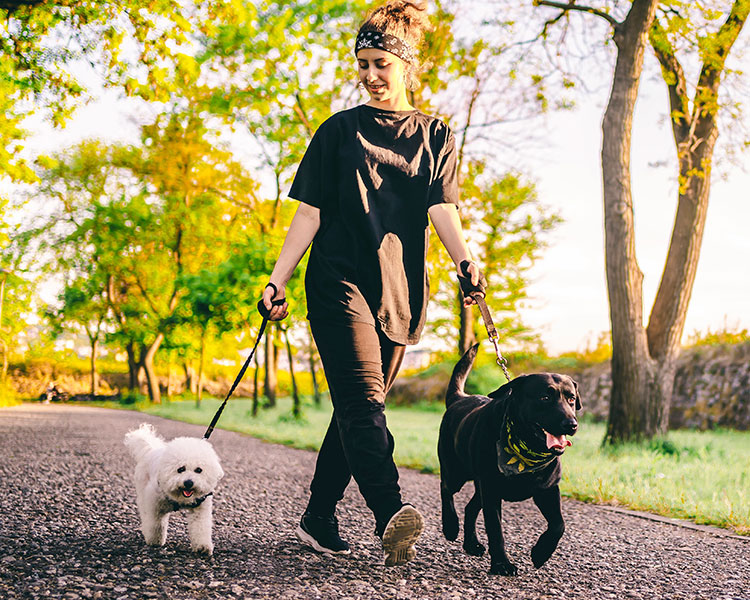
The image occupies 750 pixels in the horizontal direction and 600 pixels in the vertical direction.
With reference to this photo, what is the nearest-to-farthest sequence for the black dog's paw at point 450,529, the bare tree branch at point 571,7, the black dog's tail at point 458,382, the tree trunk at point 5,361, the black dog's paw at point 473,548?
the black dog's paw at point 473,548 → the black dog's paw at point 450,529 → the black dog's tail at point 458,382 → the bare tree branch at point 571,7 → the tree trunk at point 5,361

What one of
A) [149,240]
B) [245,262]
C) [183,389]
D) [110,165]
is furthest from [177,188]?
[183,389]

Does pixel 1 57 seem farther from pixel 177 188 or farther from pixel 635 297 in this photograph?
pixel 177 188

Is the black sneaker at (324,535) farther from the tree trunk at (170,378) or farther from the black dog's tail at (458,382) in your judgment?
the tree trunk at (170,378)

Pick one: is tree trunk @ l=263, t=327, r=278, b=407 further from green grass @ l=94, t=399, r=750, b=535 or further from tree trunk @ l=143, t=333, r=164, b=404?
green grass @ l=94, t=399, r=750, b=535

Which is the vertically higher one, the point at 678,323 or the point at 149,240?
the point at 149,240

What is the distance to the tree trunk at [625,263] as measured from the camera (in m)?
8.89

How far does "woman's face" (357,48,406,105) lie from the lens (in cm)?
282

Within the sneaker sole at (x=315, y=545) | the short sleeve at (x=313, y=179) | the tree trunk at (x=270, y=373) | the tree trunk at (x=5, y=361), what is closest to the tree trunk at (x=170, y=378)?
the tree trunk at (x=5, y=361)

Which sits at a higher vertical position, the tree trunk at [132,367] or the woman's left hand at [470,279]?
the woman's left hand at [470,279]

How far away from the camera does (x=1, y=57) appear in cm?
972

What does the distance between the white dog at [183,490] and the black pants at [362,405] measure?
33.8 inches

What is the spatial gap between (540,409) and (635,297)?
6606 mm

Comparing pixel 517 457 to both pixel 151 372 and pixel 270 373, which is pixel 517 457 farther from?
pixel 151 372

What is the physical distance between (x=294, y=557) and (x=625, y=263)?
22.8ft
